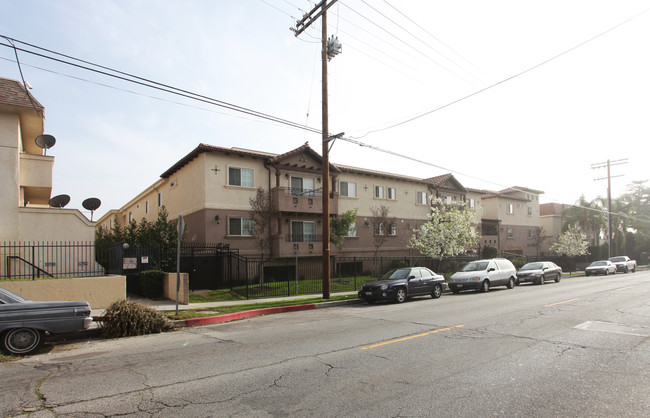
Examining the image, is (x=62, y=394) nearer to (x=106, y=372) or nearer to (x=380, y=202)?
(x=106, y=372)

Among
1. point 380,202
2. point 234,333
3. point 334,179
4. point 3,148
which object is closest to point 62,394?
point 234,333

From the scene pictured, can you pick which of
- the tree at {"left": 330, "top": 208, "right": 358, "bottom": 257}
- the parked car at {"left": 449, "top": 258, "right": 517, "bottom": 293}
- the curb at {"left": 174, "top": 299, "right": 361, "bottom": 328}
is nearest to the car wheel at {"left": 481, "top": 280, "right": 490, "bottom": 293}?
the parked car at {"left": 449, "top": 258, "right": 517, "bottom": 293}

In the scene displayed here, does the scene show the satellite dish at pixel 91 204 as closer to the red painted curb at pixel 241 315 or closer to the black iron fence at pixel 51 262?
the black iron fence at pixel 51 262

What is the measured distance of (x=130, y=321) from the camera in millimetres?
10023

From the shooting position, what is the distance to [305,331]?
31.7 ft

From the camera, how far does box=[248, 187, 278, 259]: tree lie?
23344 millimetres

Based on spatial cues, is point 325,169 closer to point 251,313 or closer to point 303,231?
point 251,313

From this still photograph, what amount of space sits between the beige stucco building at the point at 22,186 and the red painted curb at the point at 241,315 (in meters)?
7.39

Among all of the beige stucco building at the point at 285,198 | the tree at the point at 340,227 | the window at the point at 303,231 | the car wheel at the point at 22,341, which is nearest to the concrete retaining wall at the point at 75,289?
the car wheel at the point at 22,341

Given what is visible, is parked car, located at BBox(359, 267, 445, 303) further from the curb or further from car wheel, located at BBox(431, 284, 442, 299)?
the curb

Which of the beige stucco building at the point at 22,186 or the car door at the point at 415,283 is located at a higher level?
the beige stucco building at the point at 22,186

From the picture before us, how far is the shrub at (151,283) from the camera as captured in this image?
16.5 m

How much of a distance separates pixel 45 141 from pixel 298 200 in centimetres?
1362

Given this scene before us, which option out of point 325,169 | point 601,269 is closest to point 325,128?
point 325,169
